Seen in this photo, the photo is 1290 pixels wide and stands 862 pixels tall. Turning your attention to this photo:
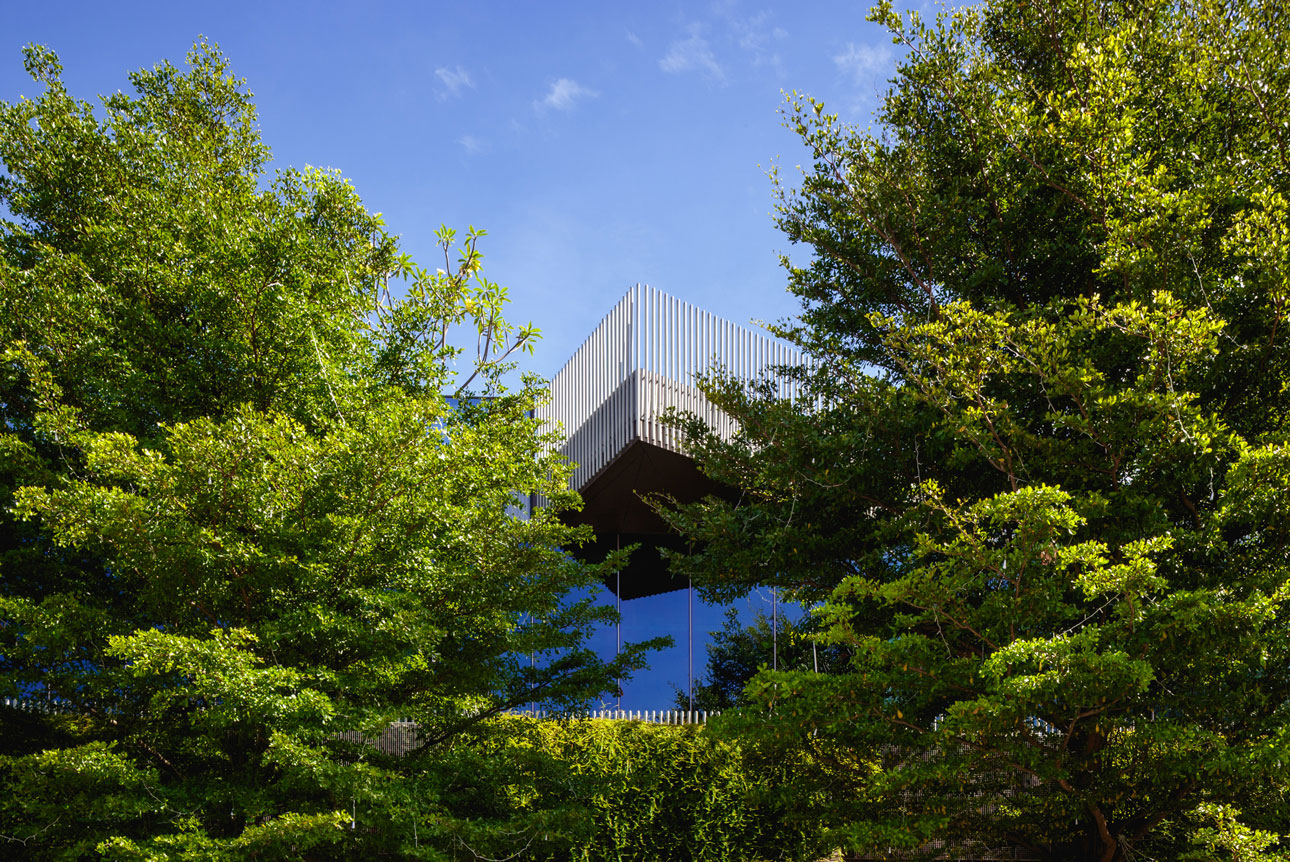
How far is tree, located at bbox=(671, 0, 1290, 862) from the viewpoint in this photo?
26.6ft

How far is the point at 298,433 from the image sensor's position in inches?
Result: 407

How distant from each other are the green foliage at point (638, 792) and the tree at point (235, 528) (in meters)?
0.78

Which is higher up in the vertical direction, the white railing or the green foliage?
the white railing

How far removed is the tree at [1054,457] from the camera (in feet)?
26.6

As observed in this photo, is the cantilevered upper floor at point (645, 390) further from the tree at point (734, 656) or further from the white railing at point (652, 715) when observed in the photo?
the white railing at point (652, 715)

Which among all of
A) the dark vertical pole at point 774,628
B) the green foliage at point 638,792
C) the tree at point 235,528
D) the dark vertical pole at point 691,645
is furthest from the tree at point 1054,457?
the dark vertical pole at point 691,645

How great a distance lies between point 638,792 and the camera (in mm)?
13039

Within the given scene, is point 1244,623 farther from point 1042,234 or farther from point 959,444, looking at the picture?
point 1042,234

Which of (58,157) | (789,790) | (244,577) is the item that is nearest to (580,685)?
(789,790)

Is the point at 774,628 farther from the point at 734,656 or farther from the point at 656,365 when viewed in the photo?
the point at 656,365

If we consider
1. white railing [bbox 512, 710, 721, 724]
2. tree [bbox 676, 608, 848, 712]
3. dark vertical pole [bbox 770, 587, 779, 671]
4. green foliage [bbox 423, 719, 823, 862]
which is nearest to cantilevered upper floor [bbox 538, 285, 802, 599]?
tree [bbox 676, 608, 848, 712]

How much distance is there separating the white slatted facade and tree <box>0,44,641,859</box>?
88.3 inches

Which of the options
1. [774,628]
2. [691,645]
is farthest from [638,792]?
[691,645]

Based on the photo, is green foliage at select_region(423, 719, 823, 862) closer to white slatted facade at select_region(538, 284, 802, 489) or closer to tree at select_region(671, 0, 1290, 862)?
A: tree at select_region(671, 0, 1290, 862)
